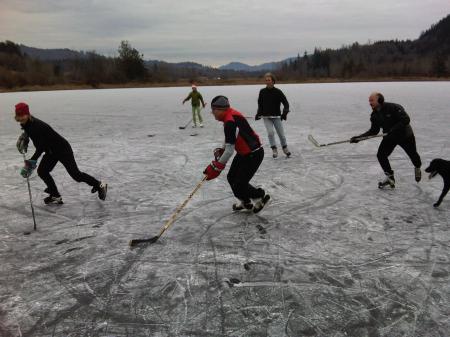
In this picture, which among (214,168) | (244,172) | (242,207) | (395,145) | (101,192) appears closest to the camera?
(214,168)

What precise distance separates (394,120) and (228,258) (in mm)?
3401

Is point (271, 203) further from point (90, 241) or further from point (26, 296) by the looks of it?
point (26, 296)

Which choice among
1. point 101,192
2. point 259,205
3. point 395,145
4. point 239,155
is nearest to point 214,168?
point 239,155

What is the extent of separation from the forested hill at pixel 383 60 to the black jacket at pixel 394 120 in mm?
94414

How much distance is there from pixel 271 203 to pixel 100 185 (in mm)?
2474

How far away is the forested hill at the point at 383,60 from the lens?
326 ft

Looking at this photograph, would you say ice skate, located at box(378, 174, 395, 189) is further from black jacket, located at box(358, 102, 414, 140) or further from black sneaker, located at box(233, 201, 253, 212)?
black sneaker, located at box(233, 201, 253, 212)

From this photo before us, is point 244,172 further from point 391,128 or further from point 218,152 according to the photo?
point 391,128

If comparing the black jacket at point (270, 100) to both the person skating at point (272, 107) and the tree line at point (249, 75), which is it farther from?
the tree line at point (249, 75)

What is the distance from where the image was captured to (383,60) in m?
133

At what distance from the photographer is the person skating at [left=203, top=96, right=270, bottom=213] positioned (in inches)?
165

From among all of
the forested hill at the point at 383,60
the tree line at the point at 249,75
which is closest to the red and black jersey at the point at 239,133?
the tree line at the point at 249,75

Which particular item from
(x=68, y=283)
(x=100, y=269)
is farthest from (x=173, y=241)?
(x=68, y=283)

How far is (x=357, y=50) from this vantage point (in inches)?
5866
